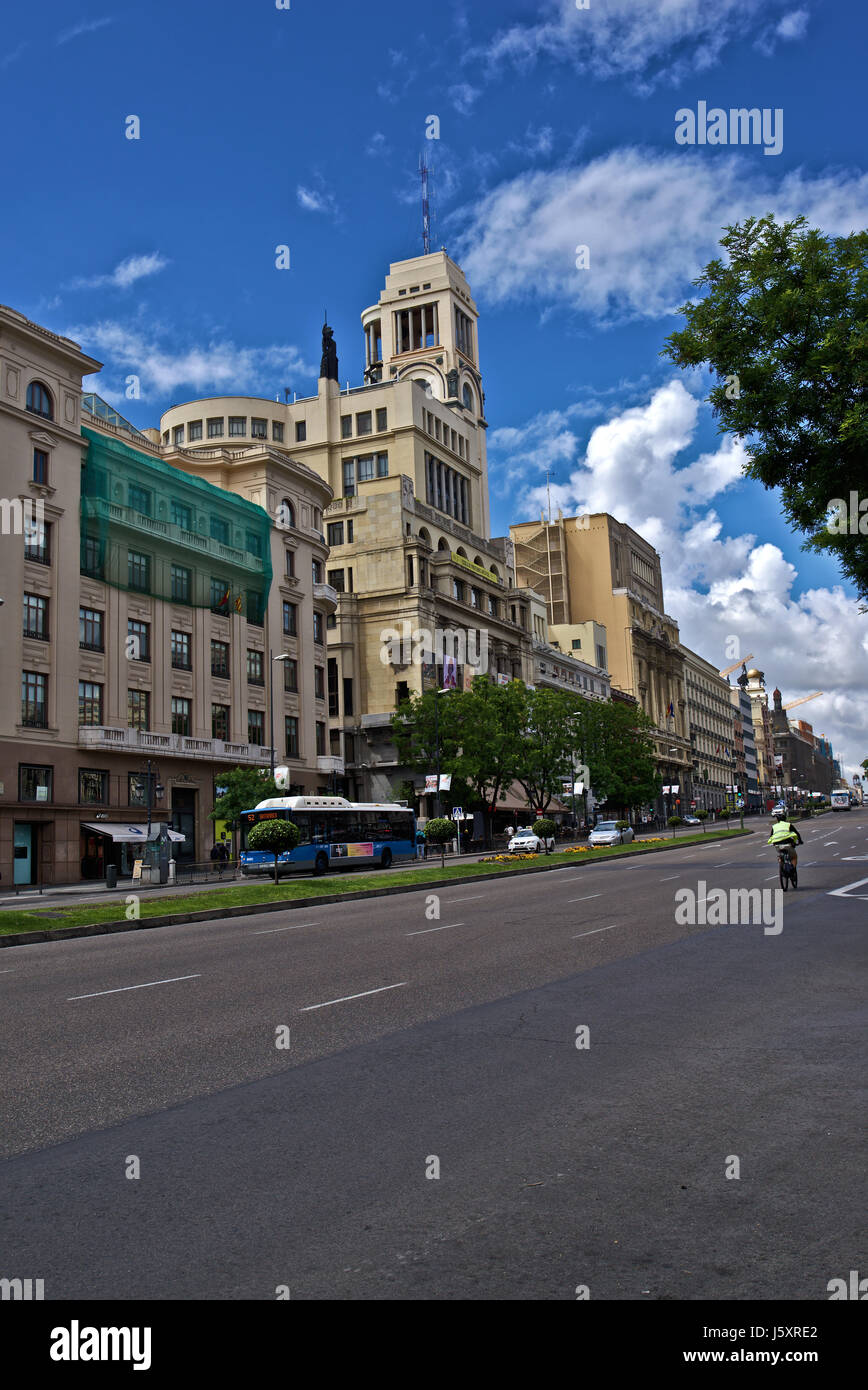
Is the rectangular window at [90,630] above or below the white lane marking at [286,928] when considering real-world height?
above

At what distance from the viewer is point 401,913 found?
22.0 m

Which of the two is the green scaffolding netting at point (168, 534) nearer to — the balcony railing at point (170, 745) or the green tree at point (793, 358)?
the balcony railing at point (170, 745)

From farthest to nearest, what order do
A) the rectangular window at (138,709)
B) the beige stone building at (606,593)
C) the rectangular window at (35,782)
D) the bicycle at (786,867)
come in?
the beige stone building at (606,593), the rectangular window at (138,709), the rectangular window at (35,782), the bicycle at (786,867)

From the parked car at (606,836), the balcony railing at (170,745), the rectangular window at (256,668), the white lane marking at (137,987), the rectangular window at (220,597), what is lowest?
the white lane marking at (137,987)

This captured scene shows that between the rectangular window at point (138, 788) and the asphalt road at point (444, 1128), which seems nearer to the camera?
the asphalt road at point (444, 1128)

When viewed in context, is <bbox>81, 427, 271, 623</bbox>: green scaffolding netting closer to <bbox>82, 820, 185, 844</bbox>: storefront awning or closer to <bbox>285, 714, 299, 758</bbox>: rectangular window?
<bbox>285, 714, 299, 758</bbox>: rectangular window

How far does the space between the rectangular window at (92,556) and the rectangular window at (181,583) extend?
17.6ft

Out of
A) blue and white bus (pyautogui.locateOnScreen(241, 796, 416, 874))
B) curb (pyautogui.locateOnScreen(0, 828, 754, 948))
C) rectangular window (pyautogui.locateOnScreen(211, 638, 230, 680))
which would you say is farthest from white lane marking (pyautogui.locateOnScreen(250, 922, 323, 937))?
rectangular window (pyautogui.locateOnScreen(211, 638, 230, 680))

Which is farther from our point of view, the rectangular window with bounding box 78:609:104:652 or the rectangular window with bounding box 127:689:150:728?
the rectangular window with bounding box 127:689:150:728

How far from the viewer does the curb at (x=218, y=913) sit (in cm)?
2000

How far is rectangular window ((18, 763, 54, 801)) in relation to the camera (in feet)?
140

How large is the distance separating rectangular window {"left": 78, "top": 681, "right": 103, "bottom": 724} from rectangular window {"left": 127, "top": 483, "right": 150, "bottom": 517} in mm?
8669

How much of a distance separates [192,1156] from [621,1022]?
4470 mm
